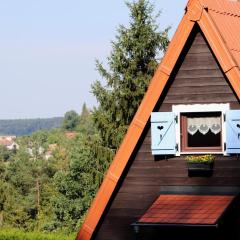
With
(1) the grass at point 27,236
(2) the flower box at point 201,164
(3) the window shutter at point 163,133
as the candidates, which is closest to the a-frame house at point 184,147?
(3) the window shutter at point 163,133

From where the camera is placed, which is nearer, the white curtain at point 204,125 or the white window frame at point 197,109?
the white window frame at point 197,109

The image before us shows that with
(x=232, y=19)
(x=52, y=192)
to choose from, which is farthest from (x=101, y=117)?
(x=52, y=192)

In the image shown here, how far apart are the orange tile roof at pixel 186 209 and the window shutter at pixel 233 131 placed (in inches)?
29.0

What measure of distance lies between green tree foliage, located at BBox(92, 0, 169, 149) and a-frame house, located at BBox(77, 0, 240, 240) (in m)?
18.2

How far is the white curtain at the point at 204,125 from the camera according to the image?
1325cm

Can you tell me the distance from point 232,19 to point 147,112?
2112 mm

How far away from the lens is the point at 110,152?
104ft

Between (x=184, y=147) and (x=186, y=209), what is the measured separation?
1050mm

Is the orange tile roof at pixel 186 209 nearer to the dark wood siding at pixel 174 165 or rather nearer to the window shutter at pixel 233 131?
the dark wood siding at pixel 174 165

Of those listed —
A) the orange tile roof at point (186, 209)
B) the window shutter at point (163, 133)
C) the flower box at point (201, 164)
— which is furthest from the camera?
the window shutter at point (163, 133)

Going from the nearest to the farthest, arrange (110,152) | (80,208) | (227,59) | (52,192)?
(227,59) → (110,152) → (80,208) → (52,192)

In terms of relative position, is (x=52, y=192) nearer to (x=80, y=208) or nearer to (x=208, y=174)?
(x=80, y=208)

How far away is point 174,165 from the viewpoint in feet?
43.8

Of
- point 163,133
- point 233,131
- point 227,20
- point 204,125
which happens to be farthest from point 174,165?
point 227,20
